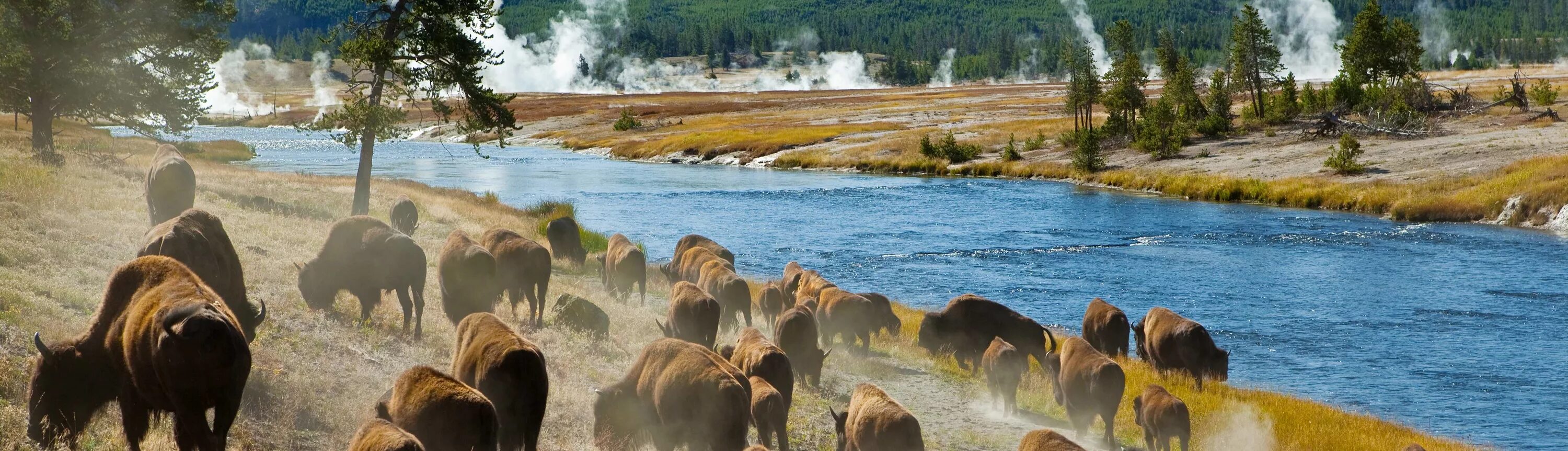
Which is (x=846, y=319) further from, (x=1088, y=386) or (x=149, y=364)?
(x=149, y=364)

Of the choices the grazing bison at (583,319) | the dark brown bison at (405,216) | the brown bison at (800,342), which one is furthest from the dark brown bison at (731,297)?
the dark brown bison at (405,216)

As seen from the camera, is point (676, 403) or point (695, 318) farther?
point (695, 318)

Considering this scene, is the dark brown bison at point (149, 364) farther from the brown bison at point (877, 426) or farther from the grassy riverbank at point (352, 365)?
the brown bison at point (877, 426)

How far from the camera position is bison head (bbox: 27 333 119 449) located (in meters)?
7.21

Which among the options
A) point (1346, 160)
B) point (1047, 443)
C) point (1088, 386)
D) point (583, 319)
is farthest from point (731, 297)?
point (1346, 160)

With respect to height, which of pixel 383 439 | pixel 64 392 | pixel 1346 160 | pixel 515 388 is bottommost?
pixel 1346 160

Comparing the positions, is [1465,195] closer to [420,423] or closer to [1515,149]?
[1515,149]

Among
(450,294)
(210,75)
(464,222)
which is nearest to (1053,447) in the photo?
(450,294)

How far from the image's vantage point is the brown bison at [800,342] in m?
12.8

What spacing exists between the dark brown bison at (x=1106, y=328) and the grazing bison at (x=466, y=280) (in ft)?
25.5

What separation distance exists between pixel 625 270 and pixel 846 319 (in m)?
4.61

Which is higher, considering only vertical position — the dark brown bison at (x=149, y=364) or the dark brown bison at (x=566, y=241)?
the dark brown bison at (x=149, y=364)

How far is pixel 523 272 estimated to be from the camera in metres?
14.3

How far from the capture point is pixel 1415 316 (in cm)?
2036
